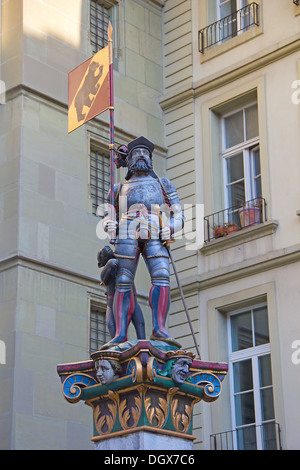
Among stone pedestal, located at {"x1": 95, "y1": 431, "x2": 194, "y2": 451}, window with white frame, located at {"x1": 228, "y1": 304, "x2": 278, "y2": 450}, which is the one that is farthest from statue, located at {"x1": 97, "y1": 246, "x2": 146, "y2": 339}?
window with white frame, located at {"x1": 228, "y1": 304, "x2": 278, "y2": 450}

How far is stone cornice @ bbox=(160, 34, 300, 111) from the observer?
726 inches

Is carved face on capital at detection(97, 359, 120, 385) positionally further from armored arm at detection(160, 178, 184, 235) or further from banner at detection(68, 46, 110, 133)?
banner at detection(68, 46, 110, 133)

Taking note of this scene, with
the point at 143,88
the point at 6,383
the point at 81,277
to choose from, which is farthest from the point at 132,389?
the point at 143,88

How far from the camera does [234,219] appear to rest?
18.7 m

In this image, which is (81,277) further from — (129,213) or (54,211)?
(129,213)

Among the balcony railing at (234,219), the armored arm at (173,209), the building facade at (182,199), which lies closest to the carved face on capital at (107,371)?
the armored arm at (173,209)

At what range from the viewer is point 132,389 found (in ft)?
36.0

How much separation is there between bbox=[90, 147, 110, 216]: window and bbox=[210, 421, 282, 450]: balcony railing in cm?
445

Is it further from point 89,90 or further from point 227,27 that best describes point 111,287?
point 227,27

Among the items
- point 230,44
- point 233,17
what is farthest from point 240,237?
point 233,17

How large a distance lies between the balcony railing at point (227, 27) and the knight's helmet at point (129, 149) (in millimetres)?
7635

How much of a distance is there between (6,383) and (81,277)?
2445mm

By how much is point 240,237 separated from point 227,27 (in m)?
4.42

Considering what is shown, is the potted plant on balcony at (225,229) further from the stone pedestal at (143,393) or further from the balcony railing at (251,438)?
the stone pedestal at (143,393)
